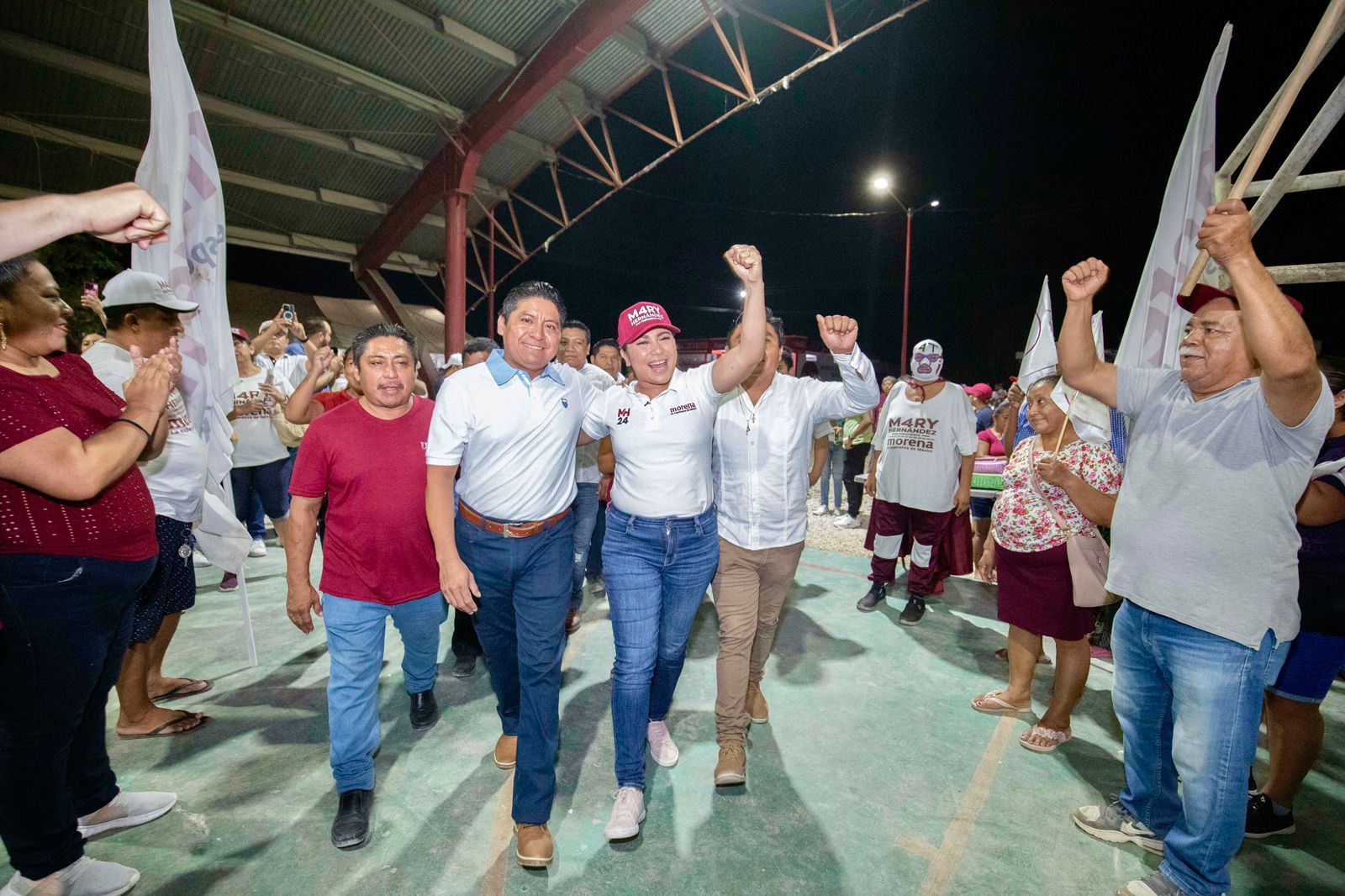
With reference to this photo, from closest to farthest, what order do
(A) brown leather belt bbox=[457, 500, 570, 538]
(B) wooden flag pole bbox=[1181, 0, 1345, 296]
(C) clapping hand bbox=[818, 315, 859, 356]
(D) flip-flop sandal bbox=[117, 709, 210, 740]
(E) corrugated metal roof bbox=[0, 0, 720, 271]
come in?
(B) wooden flag pole bbox=[1181, 0, 1345, 296] → (A) brown leather belt bbox=[457, 500, 570, 538] → (C) clapping hand bbox=[818, 315, 859, 356] → (D) flip-flop sandal bbox=[117, 709, 210, 740] → (E) corrugated metal roof bbox=[0, 0, 720, 271]

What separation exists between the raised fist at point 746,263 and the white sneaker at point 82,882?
3.34m

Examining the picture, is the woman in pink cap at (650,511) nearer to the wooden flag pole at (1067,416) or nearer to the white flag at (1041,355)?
the wooden flag pole at (1067,416)

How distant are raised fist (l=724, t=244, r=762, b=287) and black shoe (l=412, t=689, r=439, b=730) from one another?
2.91 metres

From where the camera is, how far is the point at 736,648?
9.24 feet

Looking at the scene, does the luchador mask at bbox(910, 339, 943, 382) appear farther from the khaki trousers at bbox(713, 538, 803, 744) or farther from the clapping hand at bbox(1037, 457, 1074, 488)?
the khaki trousers at bbox(713, 538, 803, 744)

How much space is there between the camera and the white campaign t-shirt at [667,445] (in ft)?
8.47

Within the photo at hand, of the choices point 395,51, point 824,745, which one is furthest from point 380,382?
point 395,51

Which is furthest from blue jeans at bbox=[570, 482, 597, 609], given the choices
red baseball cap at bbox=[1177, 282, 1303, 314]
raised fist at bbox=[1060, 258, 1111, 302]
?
red baseball cap at bbox=[1177, 282, 1303, 314]

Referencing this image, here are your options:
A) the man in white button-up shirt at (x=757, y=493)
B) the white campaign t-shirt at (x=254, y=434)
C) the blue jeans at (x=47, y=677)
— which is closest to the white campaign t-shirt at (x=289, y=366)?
the white campaign t-shirt at (x=254, y=434)

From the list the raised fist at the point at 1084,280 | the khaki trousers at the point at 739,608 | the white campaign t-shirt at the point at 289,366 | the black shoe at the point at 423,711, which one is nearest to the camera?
the raised fist at the point at 1084,280

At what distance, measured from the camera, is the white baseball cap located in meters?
2.48

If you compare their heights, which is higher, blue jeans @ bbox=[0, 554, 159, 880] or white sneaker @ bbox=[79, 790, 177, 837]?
blue jeans @ bbox=[0, 554, 159, 880]

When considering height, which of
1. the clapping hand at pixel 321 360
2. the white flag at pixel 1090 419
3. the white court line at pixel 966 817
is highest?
the clapping hand at pixel 321 360

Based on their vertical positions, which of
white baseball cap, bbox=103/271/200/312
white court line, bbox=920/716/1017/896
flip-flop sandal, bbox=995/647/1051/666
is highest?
white baseball cap, bbox=103/271/200/312
